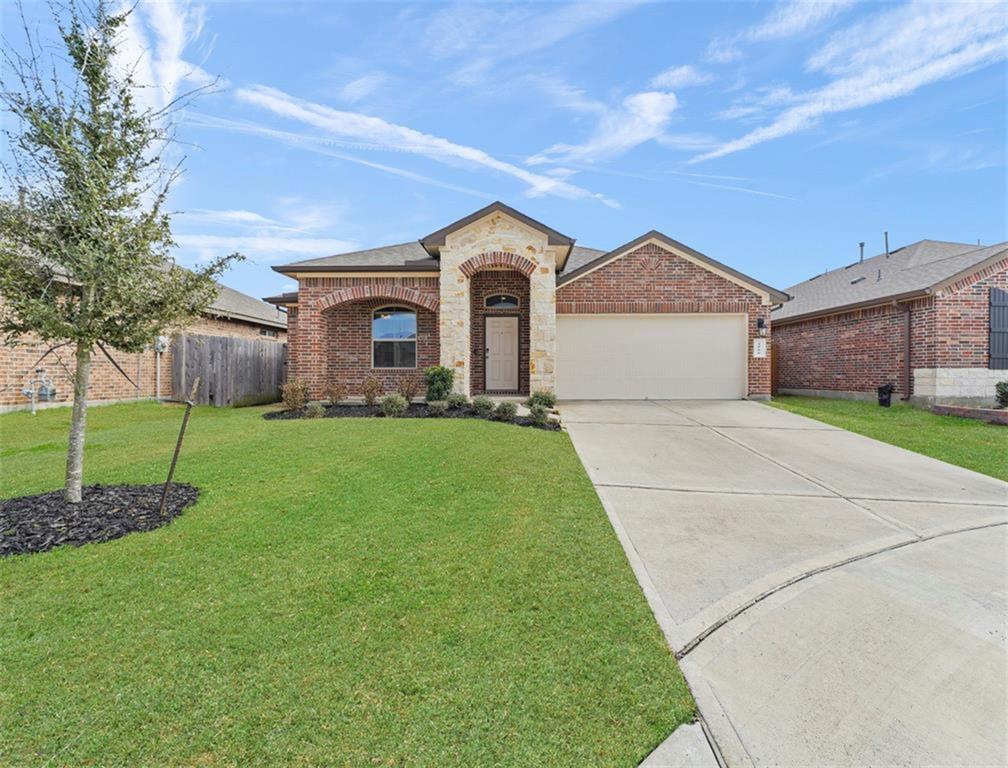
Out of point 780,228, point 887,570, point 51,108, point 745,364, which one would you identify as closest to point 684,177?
point 780,228

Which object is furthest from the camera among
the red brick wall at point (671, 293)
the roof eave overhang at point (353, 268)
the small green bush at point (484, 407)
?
the red brick wall at point (671, 293)

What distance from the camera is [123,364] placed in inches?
501

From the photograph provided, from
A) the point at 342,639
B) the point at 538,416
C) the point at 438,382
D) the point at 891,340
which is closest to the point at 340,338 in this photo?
the point at 438,382

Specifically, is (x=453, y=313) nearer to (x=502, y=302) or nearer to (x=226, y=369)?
(x=502, y=302)

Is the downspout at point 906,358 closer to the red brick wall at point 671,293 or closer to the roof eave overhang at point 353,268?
the red brick wall at point 671,293

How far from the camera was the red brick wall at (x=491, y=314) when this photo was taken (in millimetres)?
13000

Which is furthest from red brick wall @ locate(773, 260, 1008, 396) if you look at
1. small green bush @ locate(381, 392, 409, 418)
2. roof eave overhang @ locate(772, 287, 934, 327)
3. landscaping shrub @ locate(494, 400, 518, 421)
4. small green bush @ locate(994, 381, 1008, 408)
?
small green bush @ locate(381, 392, 409, 418)

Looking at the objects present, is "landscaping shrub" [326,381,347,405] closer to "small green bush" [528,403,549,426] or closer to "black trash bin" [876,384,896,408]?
"small green bush" [528,403,549,426]

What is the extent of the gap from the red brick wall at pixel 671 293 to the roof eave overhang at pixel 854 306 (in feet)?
11.1

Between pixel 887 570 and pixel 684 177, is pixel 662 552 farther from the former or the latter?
pixel 684 177

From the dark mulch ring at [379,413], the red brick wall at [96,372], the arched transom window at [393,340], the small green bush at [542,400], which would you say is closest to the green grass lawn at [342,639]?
the dark mulch ring at [379,413]

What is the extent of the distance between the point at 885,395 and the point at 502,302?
10.7m

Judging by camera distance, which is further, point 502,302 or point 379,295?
point 502,302

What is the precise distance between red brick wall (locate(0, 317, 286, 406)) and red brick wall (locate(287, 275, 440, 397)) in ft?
8.71
